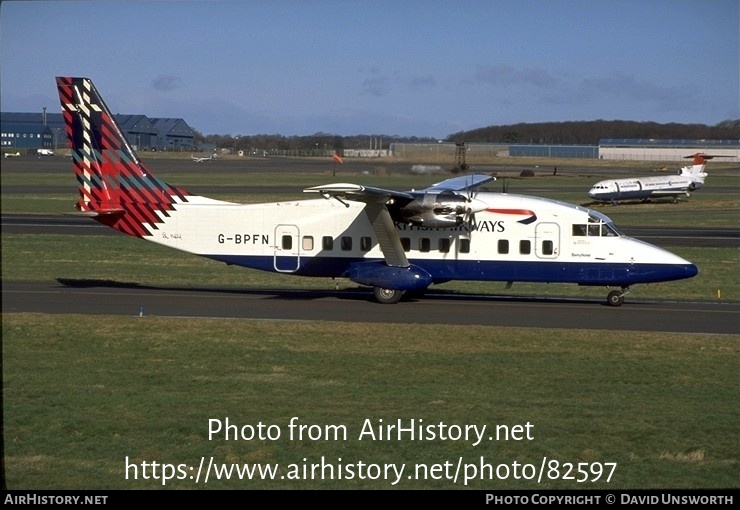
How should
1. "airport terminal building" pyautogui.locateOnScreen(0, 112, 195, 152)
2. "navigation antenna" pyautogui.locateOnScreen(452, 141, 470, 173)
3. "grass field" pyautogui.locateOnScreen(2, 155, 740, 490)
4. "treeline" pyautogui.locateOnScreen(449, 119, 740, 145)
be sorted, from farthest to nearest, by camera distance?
"treeline" pyautogui.locateOnScreen(449, 119, 740, 145), "airport terminal building" pyautogui.locateOnScreen(0, 112, 195, 152), "navigation antenna" pyautogui.locateOnScreen(452, 141, 470, 173), "grass field" pyautogui.locateOnScreen(2, 155, 740, 490)

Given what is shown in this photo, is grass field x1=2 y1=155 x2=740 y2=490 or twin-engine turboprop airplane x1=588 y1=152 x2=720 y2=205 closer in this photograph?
grass field x1=2 y1=155 x2=740 y2=490

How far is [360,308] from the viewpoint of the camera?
2681cm

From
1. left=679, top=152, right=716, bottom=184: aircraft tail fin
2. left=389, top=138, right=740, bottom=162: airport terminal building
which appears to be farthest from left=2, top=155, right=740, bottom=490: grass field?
left=679, top=152, right=716, bottom=184: aircraft tail fin

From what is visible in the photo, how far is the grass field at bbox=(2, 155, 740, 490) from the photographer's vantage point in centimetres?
1195

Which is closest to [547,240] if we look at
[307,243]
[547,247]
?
[547,247]

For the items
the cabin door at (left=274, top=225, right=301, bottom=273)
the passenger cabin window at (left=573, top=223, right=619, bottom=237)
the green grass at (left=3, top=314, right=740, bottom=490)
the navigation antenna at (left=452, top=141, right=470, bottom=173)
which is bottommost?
the green grass at (left=3, top=314, right=740, bottom=490)

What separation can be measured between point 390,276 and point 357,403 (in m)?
12.0

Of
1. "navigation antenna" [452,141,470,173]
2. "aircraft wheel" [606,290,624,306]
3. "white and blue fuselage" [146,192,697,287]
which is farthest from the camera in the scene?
"navigation antenna" [452,141,470,173]

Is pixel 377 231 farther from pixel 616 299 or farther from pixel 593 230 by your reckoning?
pixel 616 299

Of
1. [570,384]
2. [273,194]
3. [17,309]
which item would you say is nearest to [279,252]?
[17,309]

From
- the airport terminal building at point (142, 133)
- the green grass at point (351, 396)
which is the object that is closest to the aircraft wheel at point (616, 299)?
the green grass at point (351, 396)

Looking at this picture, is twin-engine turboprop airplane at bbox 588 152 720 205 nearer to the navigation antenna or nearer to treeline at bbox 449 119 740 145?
treeline at bbox 449 119 740 145

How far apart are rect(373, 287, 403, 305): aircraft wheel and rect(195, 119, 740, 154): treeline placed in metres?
20.6
